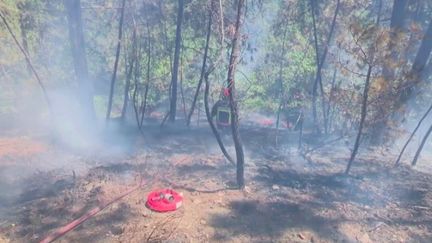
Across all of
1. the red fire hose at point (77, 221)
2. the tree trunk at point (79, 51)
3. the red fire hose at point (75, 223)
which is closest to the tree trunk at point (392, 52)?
the red fire hose at point (77, 221)

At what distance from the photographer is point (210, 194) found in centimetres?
1038

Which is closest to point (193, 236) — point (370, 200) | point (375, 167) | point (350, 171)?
point (370, 200)

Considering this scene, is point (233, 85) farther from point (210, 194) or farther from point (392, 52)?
point (392, 52)

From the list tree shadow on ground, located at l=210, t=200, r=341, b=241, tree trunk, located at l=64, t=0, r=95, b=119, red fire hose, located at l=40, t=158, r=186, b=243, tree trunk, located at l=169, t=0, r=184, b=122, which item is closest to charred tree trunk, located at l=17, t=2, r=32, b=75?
tree trunk, located at l=64, t=0, r=95, b=119

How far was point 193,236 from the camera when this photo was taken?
27.1 ft

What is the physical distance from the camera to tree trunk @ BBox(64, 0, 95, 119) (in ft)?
53.8

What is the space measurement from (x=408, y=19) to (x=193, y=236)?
15.2 meters

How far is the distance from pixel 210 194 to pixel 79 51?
1149 centimetres

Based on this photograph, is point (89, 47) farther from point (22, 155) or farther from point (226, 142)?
point (226, 142)

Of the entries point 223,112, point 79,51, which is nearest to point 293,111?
point 223,112

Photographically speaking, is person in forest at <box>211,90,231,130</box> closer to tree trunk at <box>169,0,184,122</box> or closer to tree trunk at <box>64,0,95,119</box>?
tree trunk at <box>169,0,184,122</box>

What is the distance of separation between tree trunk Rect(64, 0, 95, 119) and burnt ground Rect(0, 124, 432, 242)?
11.0ft

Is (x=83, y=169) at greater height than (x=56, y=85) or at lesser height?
lesser

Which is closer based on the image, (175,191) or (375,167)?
(175,191)
